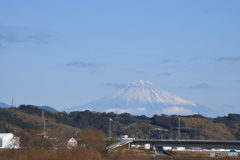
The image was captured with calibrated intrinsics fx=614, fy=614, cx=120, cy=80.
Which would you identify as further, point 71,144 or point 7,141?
point 7,141

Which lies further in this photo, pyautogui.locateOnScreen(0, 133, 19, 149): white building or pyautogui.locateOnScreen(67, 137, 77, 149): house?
pyautogui.locateOnScreen(0, 133, 19, 149): white building

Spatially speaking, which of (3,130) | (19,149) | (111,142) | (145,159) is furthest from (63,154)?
Answer: (3,130)

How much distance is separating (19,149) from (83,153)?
51.3 ft

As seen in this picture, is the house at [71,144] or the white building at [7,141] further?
the white building at [7,141]

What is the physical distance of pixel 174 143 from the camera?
149750mm

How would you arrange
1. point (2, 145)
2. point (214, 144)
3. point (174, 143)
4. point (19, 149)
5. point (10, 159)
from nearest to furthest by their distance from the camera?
point (10, 159) < point (19, 149) < point (2, 145) < point (214, 144) < point (174, 143)

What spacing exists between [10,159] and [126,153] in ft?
102

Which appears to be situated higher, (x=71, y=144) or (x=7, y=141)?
(x=7, y=141)

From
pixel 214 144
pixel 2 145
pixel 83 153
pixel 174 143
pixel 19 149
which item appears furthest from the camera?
pixel 174 143

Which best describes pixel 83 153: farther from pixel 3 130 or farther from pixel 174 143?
pixel 3 130

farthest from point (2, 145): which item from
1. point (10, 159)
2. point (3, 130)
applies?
point (3, 130)

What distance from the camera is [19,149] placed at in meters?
109

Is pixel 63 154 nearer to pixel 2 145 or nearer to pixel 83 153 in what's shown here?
pixel 83 153

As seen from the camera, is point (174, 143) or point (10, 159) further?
point (174, 143)
